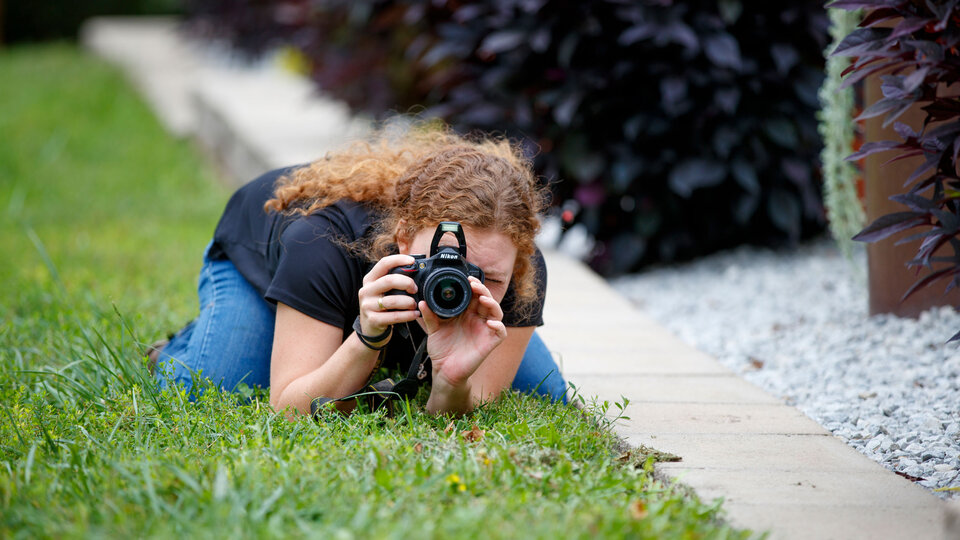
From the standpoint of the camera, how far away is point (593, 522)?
171 centimetres

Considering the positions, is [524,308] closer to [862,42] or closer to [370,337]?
[370,337]

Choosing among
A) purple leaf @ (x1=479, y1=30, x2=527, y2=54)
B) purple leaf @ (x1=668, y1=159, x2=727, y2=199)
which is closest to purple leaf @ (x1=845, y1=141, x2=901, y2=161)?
purple leaf @ (x1=668, y1=159, x2=727, y2=199)

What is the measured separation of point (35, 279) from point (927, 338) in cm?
348

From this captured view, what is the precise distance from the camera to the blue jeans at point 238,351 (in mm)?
2611

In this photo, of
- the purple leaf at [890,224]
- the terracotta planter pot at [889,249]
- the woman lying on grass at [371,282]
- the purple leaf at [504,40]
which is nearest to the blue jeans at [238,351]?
the woman lying on grass at [371,282]

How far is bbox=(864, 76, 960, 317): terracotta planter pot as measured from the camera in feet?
10.2

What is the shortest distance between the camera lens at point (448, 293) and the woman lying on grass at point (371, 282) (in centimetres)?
3

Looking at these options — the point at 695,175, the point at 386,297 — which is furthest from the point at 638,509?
the point at 695,175

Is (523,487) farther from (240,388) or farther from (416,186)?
(240,388)

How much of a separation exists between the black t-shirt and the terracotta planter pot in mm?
1362

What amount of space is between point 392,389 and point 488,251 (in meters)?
0.44

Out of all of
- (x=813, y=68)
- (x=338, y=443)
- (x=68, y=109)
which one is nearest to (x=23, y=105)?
(x=68, y=109)

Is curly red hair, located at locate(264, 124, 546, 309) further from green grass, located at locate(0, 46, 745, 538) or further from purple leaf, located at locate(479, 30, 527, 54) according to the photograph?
purple leaf, located at locate(479, 30, 527, 54)

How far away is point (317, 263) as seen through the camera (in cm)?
229
